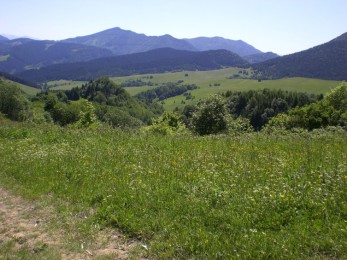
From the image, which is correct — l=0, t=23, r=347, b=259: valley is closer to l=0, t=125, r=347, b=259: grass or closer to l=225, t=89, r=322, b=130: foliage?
l=0, t=125, r=347, b=259: grass

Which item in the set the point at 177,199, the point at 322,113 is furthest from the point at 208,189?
the point at 322,113

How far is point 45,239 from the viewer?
25.3ft

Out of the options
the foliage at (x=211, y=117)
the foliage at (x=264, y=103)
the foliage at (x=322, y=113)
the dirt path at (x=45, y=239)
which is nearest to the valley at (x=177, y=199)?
the dirt path at (x=45, y=239)

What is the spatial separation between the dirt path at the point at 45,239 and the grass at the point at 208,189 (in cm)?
50

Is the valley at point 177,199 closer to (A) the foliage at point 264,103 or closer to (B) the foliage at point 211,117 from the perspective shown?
(B) the foliage at point 211,117

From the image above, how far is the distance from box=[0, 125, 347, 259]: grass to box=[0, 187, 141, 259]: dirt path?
0.50 metres

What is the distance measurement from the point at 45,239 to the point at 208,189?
13.4 ft

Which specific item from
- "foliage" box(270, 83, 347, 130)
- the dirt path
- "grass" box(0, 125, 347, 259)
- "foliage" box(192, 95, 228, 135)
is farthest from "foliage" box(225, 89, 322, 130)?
the dirt path

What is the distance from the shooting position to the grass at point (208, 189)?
662 centimetres

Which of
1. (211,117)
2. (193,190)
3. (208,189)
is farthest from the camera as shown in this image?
(211,117)

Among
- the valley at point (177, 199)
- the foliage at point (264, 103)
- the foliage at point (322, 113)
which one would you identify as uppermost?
the valley at point (177, 199)

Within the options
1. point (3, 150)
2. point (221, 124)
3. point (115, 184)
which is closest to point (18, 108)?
point (221, 124)

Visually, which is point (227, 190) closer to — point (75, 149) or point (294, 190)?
point (294, 190)

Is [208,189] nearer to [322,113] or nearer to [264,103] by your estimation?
[322,113]
